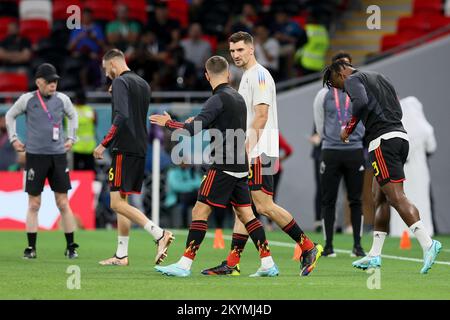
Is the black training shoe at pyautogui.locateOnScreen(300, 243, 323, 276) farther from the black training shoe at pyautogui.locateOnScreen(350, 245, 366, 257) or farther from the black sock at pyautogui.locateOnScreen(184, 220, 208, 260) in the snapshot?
the black training shoe at pyautogui.locateOnScreen(350, 245, 366, 257)

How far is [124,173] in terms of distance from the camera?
495 inches

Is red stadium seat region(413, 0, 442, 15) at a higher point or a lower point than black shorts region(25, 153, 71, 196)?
higher

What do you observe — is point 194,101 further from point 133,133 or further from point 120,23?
point 133,133

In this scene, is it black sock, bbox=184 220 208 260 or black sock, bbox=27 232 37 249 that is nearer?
black sock, bbox=184 220 208 260

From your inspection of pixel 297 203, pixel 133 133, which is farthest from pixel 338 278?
pixel 297 203

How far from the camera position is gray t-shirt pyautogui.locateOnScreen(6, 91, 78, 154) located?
13.9 m

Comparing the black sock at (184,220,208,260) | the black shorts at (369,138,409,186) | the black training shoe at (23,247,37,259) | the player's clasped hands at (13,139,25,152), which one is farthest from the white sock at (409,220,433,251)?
the player's clasped hands at (13,139,25,152)

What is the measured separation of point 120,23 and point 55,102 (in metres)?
10.2

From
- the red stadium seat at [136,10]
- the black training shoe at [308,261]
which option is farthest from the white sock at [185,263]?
the red stadium seat at [136,10]

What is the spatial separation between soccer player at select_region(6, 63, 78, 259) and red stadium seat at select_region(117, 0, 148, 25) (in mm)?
10893

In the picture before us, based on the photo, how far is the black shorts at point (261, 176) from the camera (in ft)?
36.8

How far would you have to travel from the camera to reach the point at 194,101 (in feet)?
73.3

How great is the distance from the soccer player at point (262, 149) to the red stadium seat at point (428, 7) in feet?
43.3

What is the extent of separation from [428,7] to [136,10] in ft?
20.6
